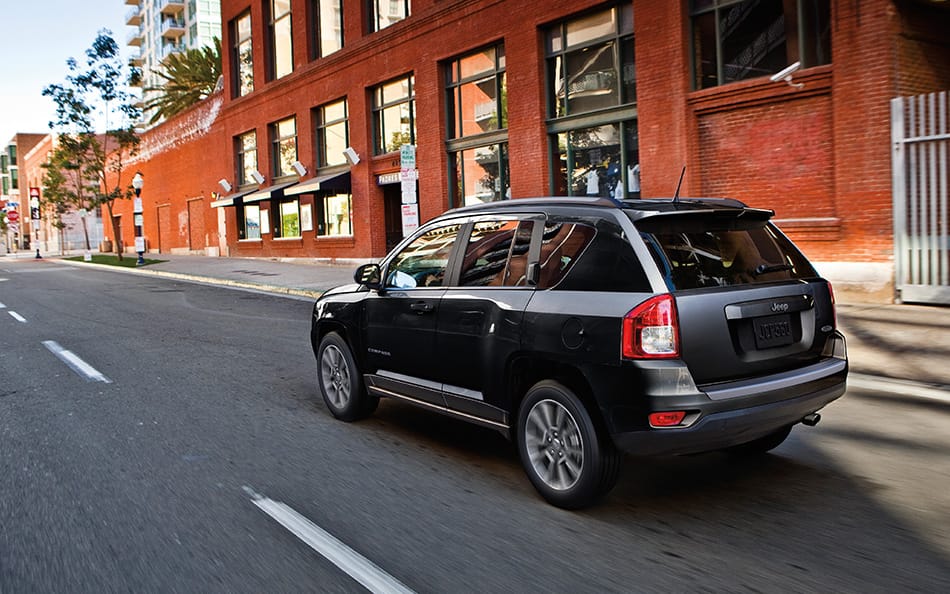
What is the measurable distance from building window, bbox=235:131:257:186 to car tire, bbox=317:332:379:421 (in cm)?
2911

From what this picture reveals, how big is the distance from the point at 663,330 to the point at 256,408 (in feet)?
14.0

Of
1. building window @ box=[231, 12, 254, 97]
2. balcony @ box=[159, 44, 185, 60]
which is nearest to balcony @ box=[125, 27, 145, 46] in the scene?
balcony @ box=[159, 44, 185, 60]

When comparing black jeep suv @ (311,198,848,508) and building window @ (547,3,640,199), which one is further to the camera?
building window @ (547,3,640,199)

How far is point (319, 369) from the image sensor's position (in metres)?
6.83

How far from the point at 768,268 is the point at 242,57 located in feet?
116

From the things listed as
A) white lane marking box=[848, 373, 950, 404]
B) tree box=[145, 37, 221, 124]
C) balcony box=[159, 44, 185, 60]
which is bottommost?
white lane marking box=[848, 373, 950, 404]

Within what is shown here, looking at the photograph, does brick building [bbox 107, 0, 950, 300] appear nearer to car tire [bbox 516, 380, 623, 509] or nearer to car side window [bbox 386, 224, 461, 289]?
car side window [bbox 386, 224, 461, 289]

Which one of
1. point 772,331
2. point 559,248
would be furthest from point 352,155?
point 772,331

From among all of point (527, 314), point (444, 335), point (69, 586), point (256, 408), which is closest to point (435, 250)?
point (444, 335)

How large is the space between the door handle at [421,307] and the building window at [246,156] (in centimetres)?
3034

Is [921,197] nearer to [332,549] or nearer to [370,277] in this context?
[370,277]

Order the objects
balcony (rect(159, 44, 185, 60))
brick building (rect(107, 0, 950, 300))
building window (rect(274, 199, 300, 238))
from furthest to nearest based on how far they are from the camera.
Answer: balcony (rect(159, 44, 185, 60)) < building window (rect(274, 199, 300, 238)) < brick building (rect(107, 0, 950, 300))

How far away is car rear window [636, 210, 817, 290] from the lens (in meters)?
4.23

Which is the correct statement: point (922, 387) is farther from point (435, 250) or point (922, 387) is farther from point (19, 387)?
point (19, 387)
